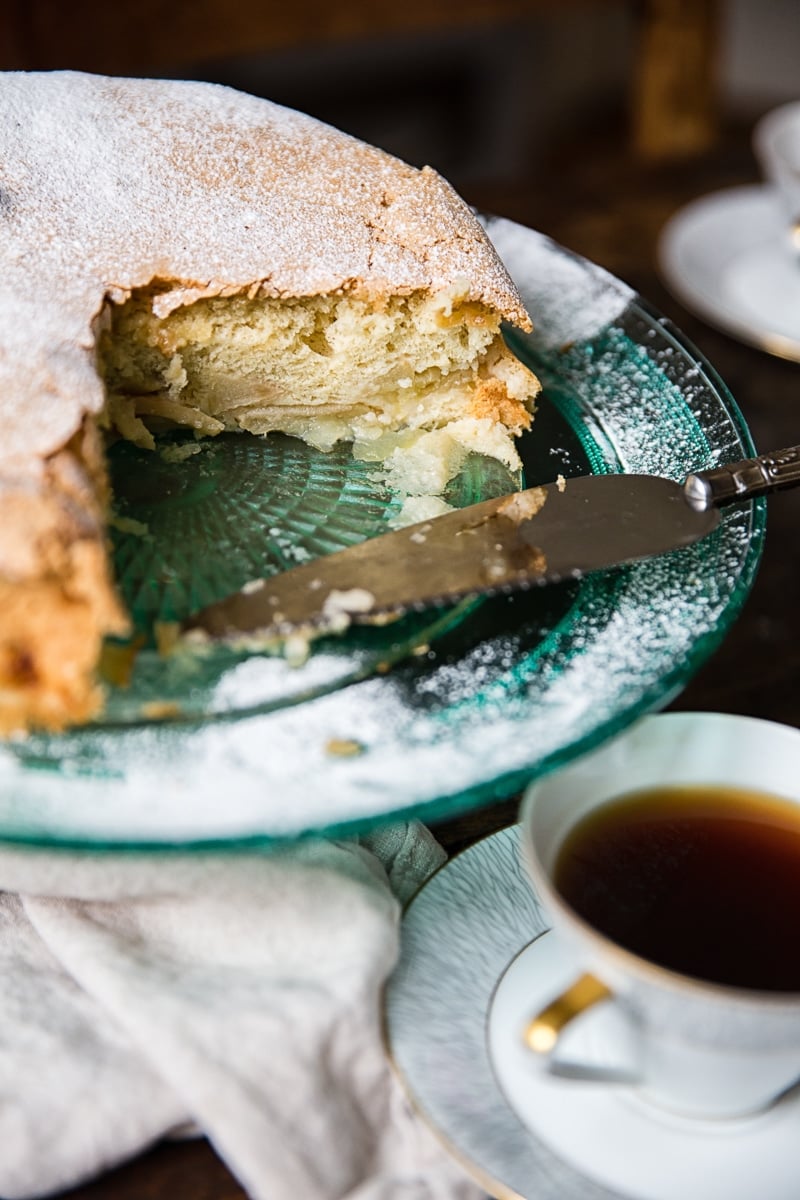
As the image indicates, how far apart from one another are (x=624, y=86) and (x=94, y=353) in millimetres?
3644

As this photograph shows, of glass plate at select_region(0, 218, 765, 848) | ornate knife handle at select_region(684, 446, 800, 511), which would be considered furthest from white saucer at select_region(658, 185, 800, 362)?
ornate knife handle at select_region(684, 446, 800, 511)

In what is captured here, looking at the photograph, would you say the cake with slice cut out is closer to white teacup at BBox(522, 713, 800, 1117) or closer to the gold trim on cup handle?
white teacup at BBox(522, 713, 800, 1117)

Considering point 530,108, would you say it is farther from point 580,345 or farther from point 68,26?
point 580,345

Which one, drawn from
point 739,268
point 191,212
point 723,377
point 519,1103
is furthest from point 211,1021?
point 739,268

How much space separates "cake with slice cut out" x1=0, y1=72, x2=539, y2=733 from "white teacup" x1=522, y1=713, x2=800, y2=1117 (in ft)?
1.16

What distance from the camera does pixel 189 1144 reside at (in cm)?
77

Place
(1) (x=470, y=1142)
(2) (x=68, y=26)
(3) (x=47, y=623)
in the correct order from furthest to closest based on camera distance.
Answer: (2) (x=68, y=26) → (3) (x=47, y=623) → (1) (x=470, y=1142)

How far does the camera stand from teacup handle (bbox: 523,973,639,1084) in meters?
0.66

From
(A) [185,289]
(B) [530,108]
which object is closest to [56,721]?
(A) [185,289]

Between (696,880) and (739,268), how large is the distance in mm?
1102

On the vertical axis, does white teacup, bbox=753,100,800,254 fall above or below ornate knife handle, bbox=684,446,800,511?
above

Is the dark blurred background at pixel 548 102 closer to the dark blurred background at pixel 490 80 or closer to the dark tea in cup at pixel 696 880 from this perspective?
the dark blurred background at pixel 490 80

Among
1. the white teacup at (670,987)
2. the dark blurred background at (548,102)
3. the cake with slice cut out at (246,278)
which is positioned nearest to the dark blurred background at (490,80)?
the dark blurred background at (548,102)

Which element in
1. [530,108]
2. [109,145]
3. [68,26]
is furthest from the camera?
[530,108]
